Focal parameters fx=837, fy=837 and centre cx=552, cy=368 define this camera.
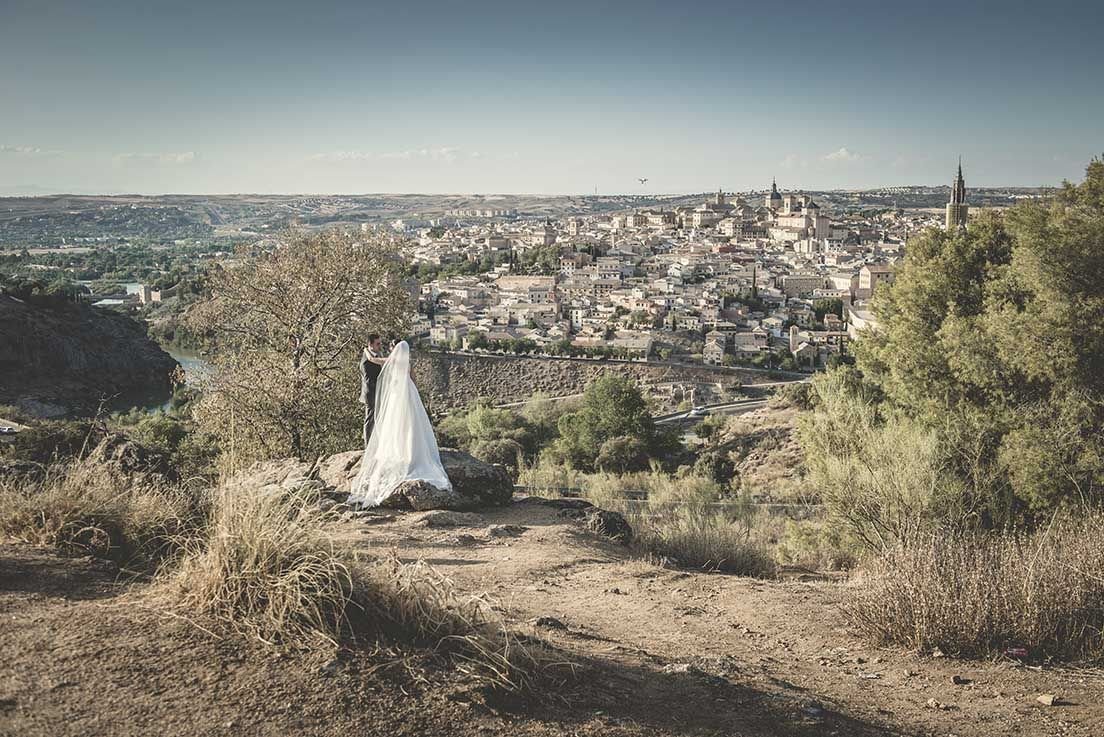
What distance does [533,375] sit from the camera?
1907 inches

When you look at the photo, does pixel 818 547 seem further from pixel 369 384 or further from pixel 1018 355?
pixel 369 384

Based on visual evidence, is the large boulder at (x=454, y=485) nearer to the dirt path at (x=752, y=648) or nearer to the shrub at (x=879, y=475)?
the dirt path at (x=752, y=648)

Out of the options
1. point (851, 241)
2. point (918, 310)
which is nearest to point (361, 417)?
point (918, 310)

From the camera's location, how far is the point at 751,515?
10914mm

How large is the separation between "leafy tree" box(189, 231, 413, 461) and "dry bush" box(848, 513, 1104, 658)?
6512 millimetres

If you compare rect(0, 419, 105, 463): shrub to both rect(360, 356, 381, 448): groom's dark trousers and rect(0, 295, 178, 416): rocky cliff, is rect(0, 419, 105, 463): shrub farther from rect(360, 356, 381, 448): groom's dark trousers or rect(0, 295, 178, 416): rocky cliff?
rect(0, 295, 178, 416): rocky cliff

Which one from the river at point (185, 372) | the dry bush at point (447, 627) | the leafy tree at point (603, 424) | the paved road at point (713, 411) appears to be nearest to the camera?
the dry bush at point (447, 627)

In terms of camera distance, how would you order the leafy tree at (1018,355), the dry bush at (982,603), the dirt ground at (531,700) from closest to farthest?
1. the dirt ground at (531,700)
2. the dry bush at (982,603)
3. the leafy tree at (1018,355)

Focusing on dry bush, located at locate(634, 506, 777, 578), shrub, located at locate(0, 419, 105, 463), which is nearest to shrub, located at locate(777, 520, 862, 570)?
dry bush, located at locate(634, 506, 777, 578)

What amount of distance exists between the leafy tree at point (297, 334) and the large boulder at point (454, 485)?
192cm

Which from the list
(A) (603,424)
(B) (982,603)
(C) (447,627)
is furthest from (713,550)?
(A) (603,424)

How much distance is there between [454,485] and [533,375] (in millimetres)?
41965

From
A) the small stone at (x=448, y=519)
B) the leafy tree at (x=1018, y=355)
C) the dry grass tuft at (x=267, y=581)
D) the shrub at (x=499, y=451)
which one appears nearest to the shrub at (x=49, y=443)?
the small stone at (x=448, y=519)

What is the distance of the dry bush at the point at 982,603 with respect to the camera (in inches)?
130
